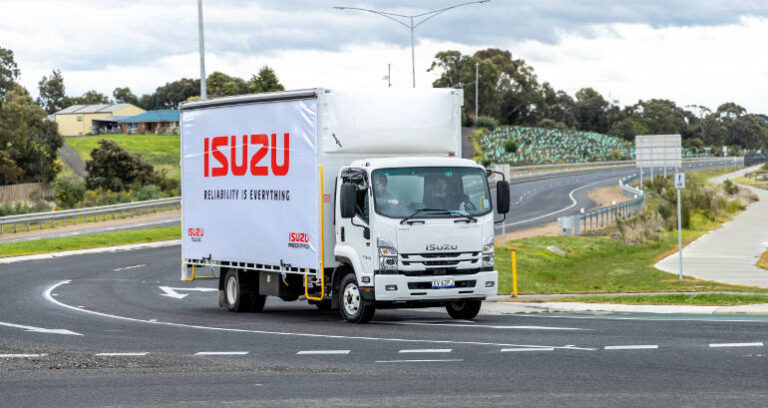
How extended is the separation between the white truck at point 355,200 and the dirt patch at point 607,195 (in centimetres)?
5058

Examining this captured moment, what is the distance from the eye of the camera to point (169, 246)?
4488 cm

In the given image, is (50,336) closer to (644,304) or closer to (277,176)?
(277,176)

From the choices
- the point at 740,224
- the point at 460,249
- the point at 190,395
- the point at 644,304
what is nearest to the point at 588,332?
the point at 460,249

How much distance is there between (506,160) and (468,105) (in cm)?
4271

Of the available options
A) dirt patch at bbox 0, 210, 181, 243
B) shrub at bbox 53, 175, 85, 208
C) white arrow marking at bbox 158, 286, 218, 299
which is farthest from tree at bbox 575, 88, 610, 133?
white arrow marking at bbox 158, 286, 218, 299

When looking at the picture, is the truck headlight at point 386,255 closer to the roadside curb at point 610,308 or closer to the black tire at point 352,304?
the black tire at point 352,304

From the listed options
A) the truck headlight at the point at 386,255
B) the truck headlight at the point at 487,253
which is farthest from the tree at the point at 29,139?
the truck headlight at the point at 487,253

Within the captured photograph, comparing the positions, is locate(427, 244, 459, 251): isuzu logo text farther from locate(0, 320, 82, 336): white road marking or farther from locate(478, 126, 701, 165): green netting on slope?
locate(478, 126, 701, 165): green netting on slope

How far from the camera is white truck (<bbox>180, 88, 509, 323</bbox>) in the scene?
664 inches

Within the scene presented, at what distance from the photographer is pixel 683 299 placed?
21250 millimetres

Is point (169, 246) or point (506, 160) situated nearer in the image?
point (169, 246)

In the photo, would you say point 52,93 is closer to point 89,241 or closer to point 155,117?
point 155,117

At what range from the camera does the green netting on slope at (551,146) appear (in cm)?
13038

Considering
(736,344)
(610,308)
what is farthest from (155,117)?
(736,344)
